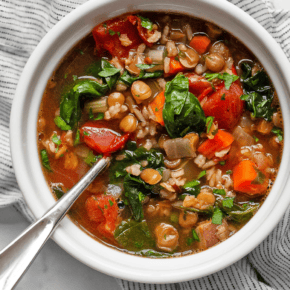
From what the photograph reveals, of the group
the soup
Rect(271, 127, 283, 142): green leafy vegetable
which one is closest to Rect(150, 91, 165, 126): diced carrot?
the soup

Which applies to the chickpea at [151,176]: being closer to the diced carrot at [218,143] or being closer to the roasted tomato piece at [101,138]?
the roasted tomato piece at [101,138]

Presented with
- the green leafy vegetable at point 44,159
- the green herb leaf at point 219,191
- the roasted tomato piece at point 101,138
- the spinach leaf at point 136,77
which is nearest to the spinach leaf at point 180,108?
the spinach leaf at point 136,77

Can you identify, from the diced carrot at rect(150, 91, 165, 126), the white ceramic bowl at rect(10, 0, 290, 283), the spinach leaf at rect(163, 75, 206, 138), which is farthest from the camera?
the diced carrot at rect(150, 91, 165, 126)

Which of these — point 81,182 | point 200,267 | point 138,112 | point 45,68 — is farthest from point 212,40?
point 200,267

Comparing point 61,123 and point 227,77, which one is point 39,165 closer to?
point 61,123

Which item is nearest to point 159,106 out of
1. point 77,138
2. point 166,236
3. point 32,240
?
point 77,138

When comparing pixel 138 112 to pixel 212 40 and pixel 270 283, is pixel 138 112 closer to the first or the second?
pixel 212 40

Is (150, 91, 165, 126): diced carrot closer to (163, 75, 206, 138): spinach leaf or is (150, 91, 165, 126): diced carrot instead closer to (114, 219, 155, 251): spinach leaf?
(163, 75, 206, 138): spinach leaf
